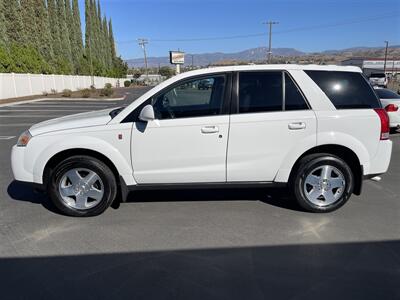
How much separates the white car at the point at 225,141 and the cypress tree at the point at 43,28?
30.3 meters

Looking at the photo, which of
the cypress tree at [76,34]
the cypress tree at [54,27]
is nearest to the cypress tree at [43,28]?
the cypress tree at [54,27]

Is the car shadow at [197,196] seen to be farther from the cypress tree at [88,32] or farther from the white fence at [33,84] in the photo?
the cypress tree at [88,32]

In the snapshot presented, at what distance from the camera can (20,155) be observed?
4402mm

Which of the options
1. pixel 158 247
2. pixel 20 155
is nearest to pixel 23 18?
pixel 20 155

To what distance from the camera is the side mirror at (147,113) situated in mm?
4125

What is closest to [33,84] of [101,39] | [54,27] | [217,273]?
[54,27]

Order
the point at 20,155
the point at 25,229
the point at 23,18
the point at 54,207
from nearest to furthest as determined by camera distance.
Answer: the point at 25,229 → the point at 20,155 → the point at 54,207 → the point at 23,18

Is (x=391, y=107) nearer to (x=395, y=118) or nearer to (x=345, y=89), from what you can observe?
(x=395, y=118)

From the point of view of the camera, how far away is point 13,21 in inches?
1031

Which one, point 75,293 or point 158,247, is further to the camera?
Result: point 158,247

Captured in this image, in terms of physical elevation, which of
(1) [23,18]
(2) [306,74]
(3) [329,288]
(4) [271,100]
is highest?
(1) [23,18]

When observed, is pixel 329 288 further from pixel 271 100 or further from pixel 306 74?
pixel 306 74

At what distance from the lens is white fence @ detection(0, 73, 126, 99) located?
2444 centimetres

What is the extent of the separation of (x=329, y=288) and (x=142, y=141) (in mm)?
2560
